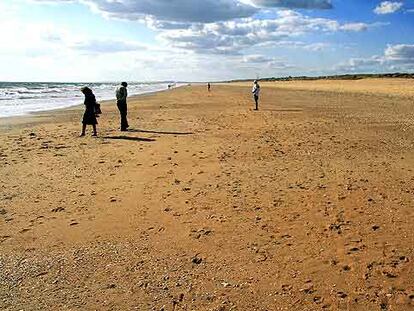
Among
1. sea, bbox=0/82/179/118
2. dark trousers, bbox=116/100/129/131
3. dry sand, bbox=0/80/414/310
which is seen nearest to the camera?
dry sand, bbox=0/80/414/310

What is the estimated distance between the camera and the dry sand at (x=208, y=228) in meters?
4.29

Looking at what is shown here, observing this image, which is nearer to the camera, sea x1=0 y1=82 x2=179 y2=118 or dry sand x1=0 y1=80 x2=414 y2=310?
dry sand x1=0 y1=80 x2=414 y2=310

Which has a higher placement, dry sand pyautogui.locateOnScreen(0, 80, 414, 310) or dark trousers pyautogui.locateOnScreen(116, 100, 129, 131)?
dark trousers pyautogui.locateOnScreen(116, 100, 129, 131)

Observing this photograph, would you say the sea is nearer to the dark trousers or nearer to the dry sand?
the dark trousers

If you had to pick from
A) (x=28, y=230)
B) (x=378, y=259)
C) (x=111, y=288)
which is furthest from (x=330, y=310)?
(x=28, y=230)

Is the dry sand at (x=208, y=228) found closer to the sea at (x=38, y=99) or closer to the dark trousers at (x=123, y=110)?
the dark trousers at (x=123, y=110)

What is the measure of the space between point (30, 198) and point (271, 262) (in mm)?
4719

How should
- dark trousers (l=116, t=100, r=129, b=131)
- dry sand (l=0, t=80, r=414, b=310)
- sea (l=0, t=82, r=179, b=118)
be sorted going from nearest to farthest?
1. dry sand (l=0, t=80, r=414, b=310)
2. dark trousers (l=116, t=100, r=129, b=131)
3. sea (l=0, t=82, r=179, b=118)

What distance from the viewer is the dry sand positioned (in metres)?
4.29

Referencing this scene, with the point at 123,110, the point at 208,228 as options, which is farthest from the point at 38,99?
the point at 208,228

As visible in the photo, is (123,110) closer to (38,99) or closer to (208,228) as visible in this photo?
(208,228)

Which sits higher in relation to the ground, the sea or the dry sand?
the sea

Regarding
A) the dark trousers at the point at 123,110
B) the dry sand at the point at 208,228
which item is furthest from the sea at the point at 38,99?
the dry sand at the point at 208,228

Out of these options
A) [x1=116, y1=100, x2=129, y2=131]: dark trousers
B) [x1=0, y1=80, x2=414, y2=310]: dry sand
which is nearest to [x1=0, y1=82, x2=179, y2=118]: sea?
[x1=116, y1=100, x2=129, y2=131]: dark trousers
